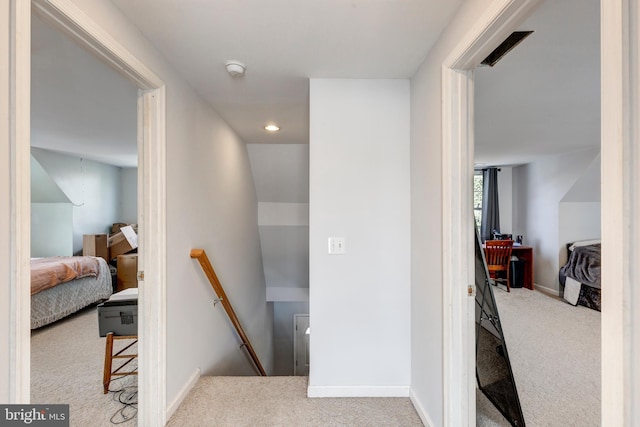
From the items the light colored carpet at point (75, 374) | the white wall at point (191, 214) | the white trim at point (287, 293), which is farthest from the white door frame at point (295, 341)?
the light colored carpet at point (75, 374)

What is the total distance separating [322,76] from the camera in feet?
6.34

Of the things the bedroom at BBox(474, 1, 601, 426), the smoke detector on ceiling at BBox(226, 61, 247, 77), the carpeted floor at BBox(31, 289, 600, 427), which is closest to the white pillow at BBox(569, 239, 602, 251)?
the bedroom at BBox(474, 1, 601, 426)

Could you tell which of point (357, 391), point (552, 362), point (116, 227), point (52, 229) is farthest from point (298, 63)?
point (116, 227)

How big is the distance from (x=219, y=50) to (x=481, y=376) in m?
2.56

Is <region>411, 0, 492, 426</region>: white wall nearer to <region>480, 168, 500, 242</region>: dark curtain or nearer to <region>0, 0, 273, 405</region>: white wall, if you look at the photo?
<region>0, 0, 273, 405</region>: white wall

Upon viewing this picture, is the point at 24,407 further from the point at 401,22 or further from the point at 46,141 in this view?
the point at 46,141

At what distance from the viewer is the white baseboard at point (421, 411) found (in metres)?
1.64

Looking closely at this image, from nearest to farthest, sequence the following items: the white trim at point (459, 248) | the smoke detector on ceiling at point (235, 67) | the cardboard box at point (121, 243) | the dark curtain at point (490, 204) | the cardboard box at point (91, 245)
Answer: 1. the white trim at point (459, 248)
2. the smoke detector on ceiling at point (235, 67)
3. the cardboard box at point (91, 245)
4. the cardboard box at point (121, 243)
5. the dark curtain at point (490, 204)

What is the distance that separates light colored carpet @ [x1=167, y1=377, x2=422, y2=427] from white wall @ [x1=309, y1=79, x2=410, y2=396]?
105 mm

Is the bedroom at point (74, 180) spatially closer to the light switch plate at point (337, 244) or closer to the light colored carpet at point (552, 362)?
the light switch plate at point (337, 244)

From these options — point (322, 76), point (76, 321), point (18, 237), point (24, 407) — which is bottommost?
point (76, 321)

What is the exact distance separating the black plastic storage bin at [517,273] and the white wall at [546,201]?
275 millimetres

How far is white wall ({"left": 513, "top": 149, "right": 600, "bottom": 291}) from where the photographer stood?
4.19 metres

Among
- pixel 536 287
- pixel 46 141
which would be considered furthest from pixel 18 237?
pixel 536 287
